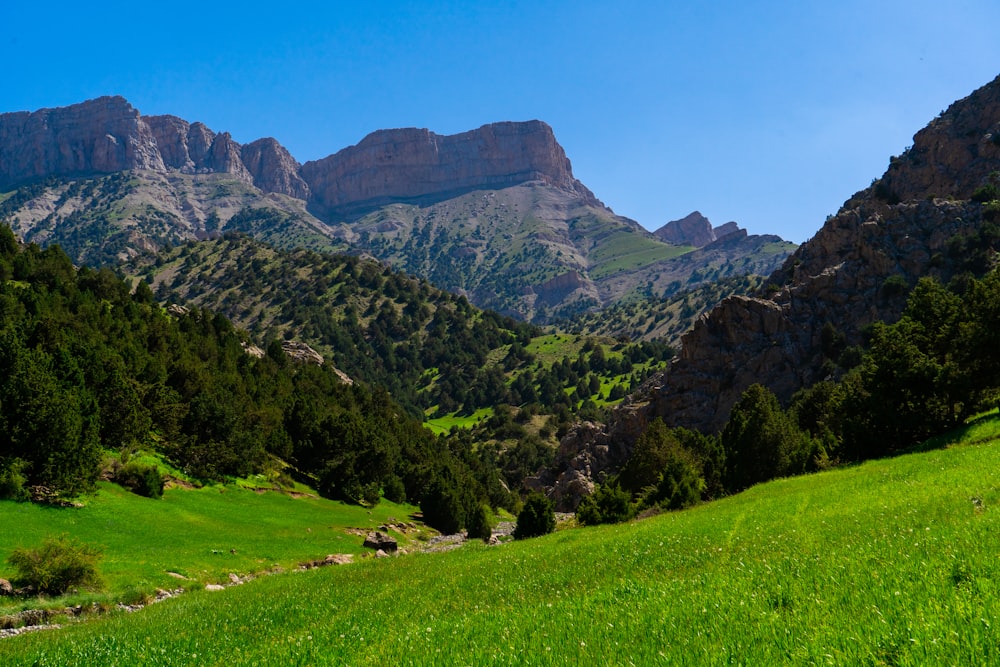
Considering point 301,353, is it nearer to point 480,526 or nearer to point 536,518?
point 480,526

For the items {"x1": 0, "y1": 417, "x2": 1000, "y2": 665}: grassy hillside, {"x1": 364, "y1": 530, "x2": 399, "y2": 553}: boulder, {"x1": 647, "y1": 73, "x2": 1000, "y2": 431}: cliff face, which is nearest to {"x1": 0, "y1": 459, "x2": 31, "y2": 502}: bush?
{"x1": 0, "y1": 417, "x2": 1000, "y2": 665}: grassy hillside

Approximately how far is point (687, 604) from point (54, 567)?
33858mm

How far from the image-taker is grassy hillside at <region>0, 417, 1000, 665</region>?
259 inches

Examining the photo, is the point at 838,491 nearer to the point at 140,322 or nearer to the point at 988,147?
the point at 140,322

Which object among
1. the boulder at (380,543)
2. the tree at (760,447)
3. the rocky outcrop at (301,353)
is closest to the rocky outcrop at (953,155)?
the tree at (760,447)

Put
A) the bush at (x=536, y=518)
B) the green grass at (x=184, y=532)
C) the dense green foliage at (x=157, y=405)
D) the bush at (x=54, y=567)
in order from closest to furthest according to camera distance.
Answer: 1. the bush at (x=54, y=567)
2. the green grass at (x=184, y=532)
3. the dense green foliage at (x=157, y=405)
4. the bush at (x=536, y=518)

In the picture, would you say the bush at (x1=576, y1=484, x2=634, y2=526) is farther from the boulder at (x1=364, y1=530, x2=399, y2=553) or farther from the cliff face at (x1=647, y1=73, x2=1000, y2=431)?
the cliff face at (x1=647, y1=73, x2=1000, y2=431)

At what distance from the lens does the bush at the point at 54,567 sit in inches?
1160

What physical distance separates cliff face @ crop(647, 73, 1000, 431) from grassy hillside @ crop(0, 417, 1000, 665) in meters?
99.3

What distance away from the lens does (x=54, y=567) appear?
29766mm

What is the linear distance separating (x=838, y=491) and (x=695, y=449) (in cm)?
6381

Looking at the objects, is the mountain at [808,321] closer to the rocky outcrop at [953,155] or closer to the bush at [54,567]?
the rocky outcrop at [953,155]

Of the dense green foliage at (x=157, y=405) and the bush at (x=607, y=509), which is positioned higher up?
the dense green foliage at (x=157, y=405)

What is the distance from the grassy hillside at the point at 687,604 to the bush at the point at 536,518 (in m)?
33.6
